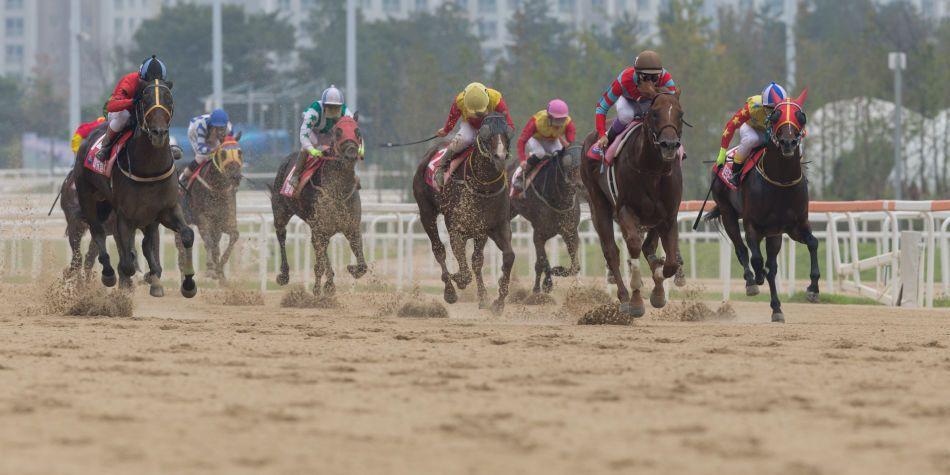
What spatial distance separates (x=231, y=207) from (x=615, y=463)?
12362mm

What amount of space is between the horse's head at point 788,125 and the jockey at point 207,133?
743 cm

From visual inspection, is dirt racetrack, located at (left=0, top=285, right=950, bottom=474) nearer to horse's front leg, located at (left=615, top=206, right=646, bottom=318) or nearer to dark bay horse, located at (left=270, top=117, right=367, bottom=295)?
Answer: horse's front leg, located at (left=615, top=206, right=646, bottom=318)

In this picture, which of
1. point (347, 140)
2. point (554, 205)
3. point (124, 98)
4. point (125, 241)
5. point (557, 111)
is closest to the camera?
point (124, 98)

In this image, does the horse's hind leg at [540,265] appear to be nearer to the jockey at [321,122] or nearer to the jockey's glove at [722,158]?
the jockey at [321,122]

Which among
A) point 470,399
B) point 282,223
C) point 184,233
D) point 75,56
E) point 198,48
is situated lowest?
point 470,399

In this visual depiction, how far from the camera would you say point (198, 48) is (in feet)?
179

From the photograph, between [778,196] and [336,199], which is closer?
[778,196]

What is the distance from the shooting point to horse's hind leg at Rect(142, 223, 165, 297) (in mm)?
11320

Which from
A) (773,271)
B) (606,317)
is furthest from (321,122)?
(773,271)

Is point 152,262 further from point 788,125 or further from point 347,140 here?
point 788,125

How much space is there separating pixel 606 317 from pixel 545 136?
3706mm

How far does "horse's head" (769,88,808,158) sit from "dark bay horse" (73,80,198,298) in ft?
13.6

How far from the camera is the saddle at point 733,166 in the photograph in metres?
11.6

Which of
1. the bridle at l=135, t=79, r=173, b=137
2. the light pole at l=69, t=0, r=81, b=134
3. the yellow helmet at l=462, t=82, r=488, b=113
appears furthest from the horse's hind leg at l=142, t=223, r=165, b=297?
the light pole at l=69, t=0, r=81, b=134
